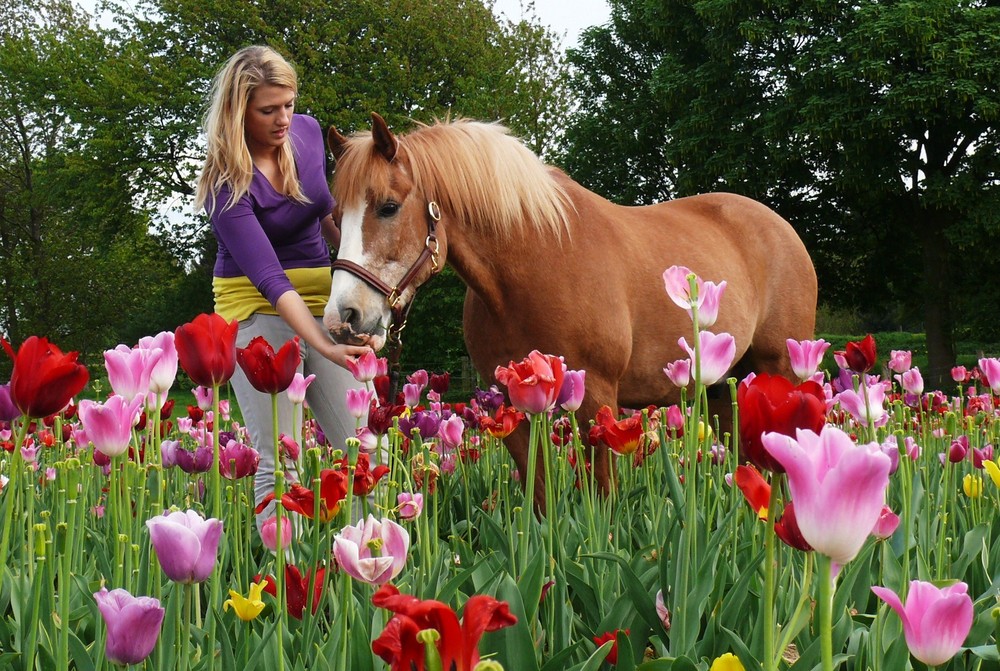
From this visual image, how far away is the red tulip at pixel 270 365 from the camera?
205 cm

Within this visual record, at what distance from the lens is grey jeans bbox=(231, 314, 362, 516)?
3936 mm

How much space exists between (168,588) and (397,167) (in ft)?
6.94

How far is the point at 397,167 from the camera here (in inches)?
153

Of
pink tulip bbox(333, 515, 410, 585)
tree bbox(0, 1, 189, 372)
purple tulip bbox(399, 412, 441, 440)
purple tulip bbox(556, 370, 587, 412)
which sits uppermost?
tree bbox(0, 1, 189, 372)

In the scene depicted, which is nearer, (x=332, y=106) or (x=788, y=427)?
(x=788, y=427)

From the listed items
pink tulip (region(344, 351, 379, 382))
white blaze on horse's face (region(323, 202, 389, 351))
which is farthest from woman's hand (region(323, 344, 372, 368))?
white blaze on horse's face (region(323, 202, 389, 351))

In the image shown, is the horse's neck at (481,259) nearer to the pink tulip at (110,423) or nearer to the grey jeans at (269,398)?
the grey jeans at (269,398)

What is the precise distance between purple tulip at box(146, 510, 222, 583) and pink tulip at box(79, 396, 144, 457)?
42 centimetres

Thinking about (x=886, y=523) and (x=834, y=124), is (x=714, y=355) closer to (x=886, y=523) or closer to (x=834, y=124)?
(x=886, y=523)

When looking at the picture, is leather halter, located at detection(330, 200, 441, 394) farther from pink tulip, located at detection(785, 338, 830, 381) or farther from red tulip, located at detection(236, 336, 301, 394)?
pink tulip, located at detection(785, 338, 830, 381)

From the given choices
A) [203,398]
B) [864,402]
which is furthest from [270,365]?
[203,398]

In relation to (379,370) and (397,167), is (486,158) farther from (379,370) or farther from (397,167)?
(379,370)

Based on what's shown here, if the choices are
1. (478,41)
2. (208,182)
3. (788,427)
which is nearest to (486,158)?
(208,182)

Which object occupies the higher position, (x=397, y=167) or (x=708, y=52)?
(x=708, y=52)
